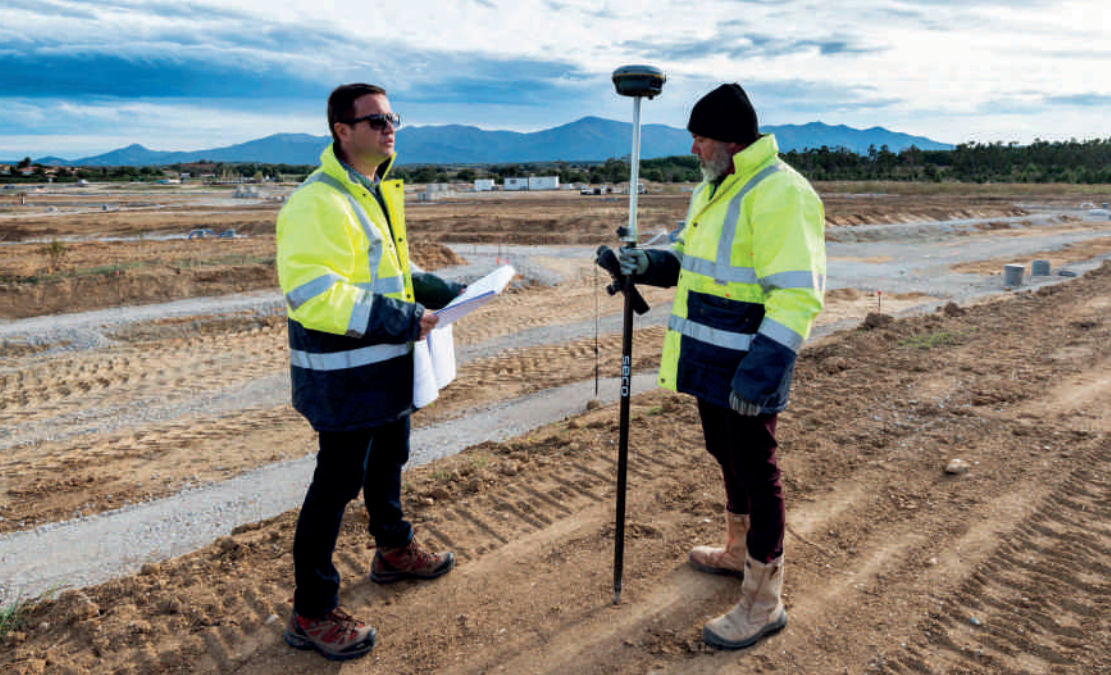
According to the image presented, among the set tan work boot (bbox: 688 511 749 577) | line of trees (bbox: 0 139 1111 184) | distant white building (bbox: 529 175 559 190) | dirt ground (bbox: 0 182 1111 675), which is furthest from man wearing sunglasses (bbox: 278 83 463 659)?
distant white building (bbox: 529 175 559 190)

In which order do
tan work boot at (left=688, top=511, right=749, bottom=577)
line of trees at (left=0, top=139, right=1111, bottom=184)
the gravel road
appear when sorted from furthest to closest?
line of trees at (left=0, top=139, right=1111, bottom=184) → the gravel road → tan work boot at (left=688, top=511, right=749, bottom=577)

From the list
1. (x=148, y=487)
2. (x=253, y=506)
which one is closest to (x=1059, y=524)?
(x=253, y=506)

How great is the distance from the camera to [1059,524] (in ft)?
A: 13.3

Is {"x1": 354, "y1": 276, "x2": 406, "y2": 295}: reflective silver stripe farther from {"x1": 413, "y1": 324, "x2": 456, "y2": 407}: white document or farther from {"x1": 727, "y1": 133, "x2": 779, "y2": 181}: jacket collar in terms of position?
{"x1": 727, "y1": 133, "x2": 779, "y2": 181}: jacket collar

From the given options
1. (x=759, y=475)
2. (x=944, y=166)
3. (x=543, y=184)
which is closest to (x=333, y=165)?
(x=759, y=475)

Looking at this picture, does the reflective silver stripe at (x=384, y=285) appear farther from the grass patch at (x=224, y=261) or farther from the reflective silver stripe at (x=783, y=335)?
the grass patch at (x=224, y=261)

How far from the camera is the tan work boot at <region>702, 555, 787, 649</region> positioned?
3033 mm

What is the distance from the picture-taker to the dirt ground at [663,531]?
3.07m

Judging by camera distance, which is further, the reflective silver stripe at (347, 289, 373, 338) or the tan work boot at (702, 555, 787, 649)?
the tan work boot at (702, 555, 787, 649)

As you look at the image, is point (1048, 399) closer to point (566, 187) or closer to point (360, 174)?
point (360, 174)

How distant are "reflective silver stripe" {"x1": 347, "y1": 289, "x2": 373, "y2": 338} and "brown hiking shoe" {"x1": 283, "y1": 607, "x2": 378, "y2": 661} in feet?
4.28

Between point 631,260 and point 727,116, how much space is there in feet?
2.50

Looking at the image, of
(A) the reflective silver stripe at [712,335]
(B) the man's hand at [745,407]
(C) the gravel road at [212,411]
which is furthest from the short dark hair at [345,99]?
(C) the gravel road at [212,411]

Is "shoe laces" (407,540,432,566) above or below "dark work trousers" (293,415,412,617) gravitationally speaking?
below
